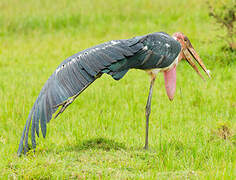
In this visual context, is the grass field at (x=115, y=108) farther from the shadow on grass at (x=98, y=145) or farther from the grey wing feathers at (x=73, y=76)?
the grey wing feathers at (x=73, y=76)

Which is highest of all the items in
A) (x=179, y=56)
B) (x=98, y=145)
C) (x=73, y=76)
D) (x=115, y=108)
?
(x=179, y=56)

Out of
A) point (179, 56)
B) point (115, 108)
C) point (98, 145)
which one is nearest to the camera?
point (98, 145)

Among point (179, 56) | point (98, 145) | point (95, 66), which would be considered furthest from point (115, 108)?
point (95, 66)

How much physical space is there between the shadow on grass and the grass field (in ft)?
0.04

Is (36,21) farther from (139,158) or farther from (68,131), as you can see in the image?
(139,158)

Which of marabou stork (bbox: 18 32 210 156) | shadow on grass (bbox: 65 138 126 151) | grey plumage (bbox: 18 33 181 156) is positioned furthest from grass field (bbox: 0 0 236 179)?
grey plumage (bbox: 18 33 181 156)

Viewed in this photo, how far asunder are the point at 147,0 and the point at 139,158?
10786 millimetres

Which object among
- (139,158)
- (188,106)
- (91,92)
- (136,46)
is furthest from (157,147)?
(91,92)

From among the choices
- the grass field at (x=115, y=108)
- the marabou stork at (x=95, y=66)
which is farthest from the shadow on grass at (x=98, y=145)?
the marabou stork at (x=95, y=66)

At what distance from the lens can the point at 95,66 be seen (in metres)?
4.49

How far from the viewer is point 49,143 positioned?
5.30 meters

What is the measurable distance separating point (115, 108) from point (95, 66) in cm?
252

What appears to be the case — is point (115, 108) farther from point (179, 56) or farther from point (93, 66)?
point (93, 66)

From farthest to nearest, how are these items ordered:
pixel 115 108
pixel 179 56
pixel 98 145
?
pixel 115 108 → pixel 179 56 → pixel 98 145
